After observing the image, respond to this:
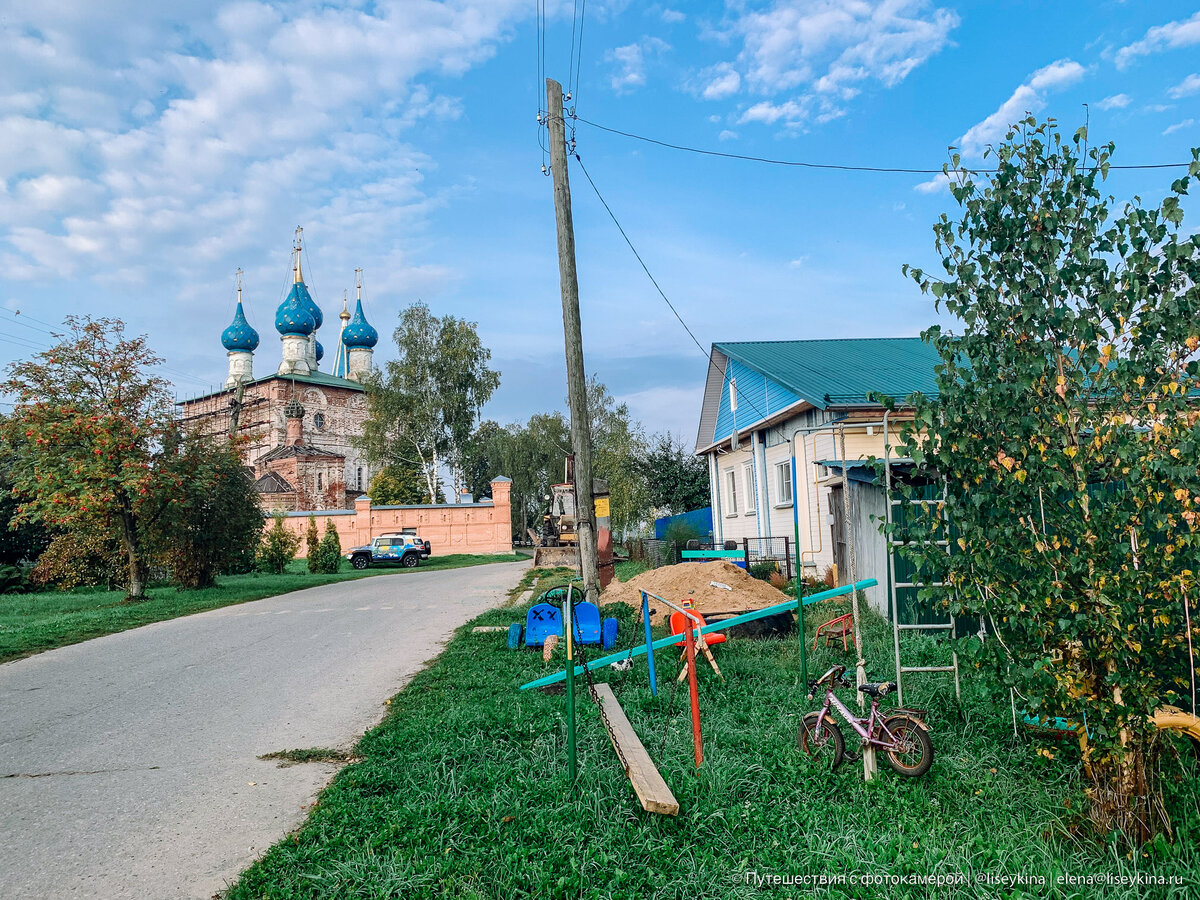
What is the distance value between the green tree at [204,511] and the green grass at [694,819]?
15156mm

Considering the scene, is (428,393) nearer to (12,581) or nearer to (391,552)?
(391,552)

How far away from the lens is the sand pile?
11.2 m

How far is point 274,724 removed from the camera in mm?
6586

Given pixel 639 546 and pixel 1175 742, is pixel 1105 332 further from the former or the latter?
pixel 639 546

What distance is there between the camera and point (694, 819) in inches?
162

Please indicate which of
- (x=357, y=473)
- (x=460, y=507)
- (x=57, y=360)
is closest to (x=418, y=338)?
(x=460, y=507)

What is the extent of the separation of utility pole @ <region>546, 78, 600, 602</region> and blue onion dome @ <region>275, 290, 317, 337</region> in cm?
5803

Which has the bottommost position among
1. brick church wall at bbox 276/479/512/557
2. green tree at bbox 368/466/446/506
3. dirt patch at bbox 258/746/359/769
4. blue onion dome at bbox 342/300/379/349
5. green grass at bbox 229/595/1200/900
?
dirt patch at bbox 258/746/359/769

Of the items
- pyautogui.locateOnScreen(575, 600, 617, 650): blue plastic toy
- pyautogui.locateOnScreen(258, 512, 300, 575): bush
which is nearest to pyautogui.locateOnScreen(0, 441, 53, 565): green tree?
pyautogui.locateOnScreen(258, 512, 300, 575): bush

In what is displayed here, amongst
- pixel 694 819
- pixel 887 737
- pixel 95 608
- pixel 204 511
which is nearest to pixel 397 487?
pixel 204 511

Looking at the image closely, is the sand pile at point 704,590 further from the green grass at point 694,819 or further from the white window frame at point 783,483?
the green grass at point 694,819

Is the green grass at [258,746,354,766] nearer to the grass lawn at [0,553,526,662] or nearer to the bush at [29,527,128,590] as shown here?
the grass lawn at [0,553,526,662]

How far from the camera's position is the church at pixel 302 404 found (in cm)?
5600

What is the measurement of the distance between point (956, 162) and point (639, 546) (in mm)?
24442
